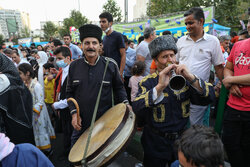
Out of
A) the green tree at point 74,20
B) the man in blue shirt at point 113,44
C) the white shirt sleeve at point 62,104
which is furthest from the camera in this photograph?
the green tree at point 74,20

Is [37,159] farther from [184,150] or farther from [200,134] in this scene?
[200,134]

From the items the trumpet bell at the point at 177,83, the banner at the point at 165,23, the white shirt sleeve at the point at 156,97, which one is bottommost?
the white shirt sleeve at the point at 156,97

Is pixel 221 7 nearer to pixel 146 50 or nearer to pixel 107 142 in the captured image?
pixel 146 50

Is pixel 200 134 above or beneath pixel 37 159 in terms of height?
above

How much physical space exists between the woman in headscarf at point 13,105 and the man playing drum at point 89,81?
23.0 inches

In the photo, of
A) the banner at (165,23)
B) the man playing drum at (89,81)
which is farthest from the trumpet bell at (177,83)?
the banner at (165,23)

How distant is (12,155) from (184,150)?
1135mm

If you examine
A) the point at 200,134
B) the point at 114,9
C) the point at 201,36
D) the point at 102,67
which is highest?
the point at 114,9

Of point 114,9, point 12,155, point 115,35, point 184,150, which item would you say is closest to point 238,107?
point 184,150

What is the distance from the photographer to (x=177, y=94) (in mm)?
1855

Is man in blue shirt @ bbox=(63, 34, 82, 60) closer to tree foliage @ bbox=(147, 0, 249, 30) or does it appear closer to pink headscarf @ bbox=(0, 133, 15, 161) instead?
pink headscarf @ bbox=(0, 133, 15, 161)

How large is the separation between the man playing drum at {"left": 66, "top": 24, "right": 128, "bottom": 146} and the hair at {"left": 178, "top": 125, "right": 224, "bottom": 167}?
1430mm

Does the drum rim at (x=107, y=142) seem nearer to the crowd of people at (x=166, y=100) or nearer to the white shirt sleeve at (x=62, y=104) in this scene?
the crowd of people at (x=166, y=100)

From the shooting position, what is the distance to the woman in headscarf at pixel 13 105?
214cm
